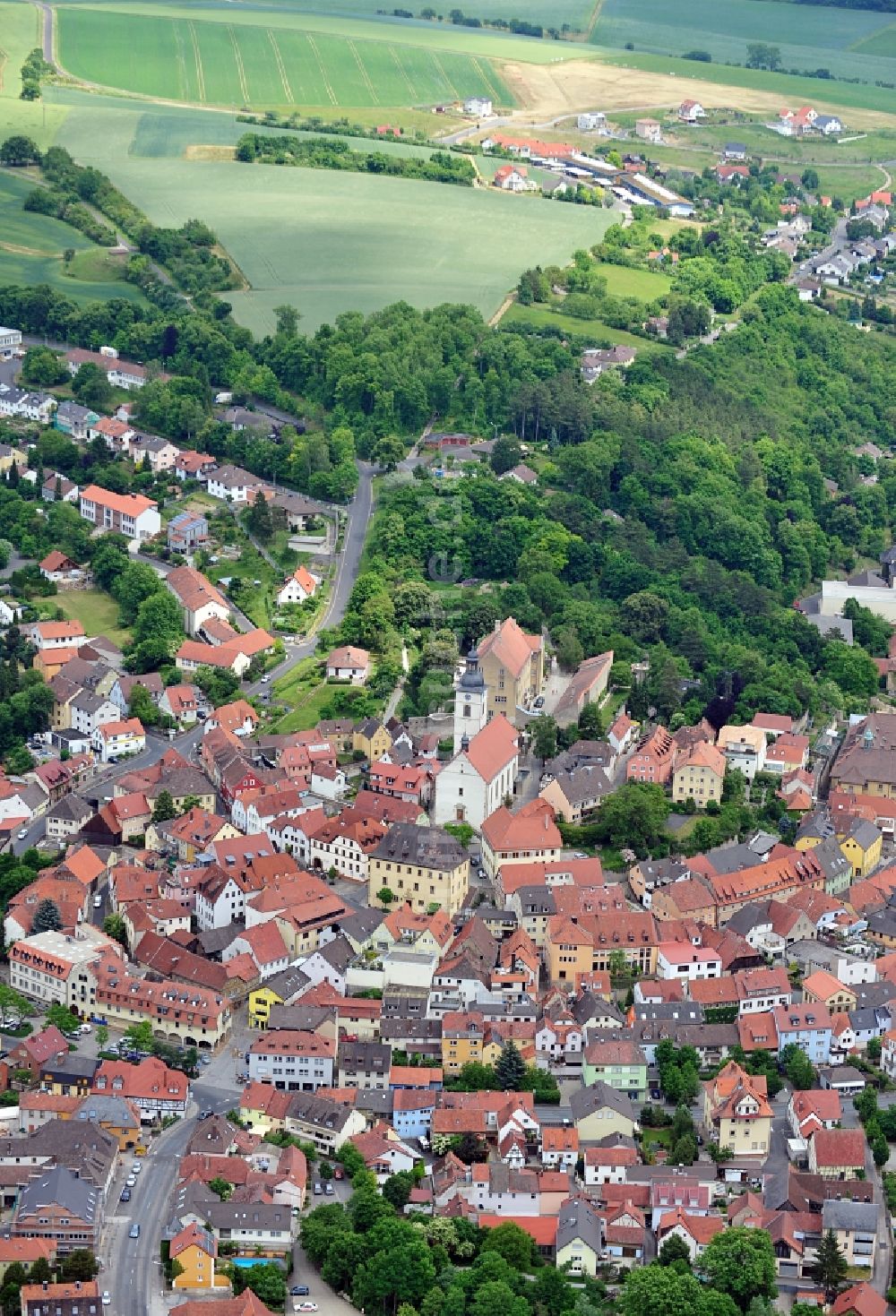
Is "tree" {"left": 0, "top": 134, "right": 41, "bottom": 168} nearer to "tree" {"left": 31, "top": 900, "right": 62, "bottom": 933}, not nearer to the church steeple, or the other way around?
the church steeple

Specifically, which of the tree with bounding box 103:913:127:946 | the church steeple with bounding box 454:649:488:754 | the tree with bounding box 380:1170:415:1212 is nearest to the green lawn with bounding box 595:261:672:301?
the church steeple with bounding box 454:649:488:754

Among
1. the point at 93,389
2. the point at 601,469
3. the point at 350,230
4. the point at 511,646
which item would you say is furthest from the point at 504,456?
the point at 350,230

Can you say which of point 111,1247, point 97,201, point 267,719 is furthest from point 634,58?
point 111,1247

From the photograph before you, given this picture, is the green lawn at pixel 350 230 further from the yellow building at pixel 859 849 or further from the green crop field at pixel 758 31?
the green crop field at pixel 758 31

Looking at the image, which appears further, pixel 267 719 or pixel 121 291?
pixel 121 291

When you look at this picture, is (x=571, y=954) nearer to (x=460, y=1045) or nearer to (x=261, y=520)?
(x=460, y=1045)

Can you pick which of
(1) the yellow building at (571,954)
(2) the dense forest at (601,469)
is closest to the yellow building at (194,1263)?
(1) the yellow building at (571,954)

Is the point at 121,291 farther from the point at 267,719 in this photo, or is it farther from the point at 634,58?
the point at 634,58
